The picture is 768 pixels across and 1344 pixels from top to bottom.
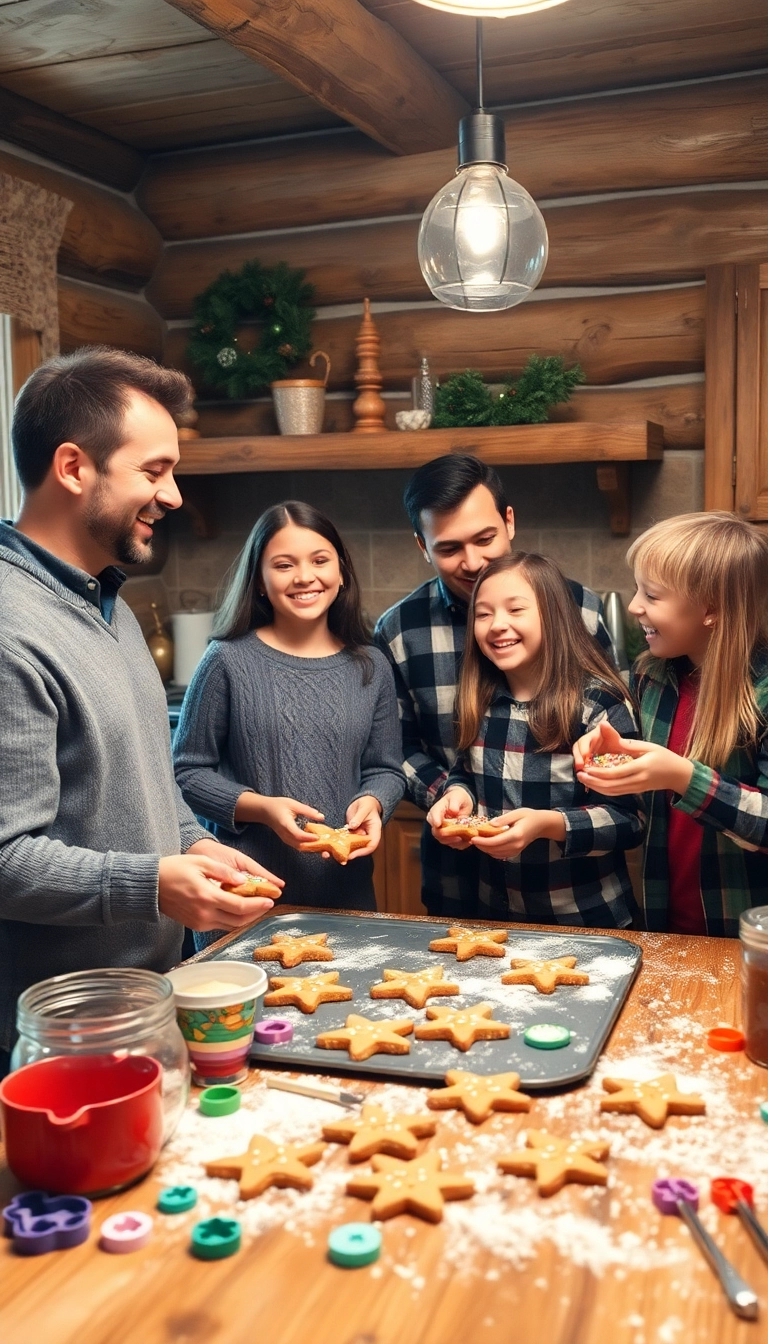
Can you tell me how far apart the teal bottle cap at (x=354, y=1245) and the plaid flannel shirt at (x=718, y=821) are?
1033mm

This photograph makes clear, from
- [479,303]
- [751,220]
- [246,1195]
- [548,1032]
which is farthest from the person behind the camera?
[751,220]

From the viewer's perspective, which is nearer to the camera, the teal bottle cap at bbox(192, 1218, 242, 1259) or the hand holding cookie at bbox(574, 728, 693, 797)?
the teal bottle cap at bbox(192, 1218, 242, 1259)

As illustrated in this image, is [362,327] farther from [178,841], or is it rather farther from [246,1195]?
[246,1195]

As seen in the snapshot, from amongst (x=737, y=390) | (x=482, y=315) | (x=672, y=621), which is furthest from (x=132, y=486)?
(x=482, y=315)

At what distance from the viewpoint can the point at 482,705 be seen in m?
2.40

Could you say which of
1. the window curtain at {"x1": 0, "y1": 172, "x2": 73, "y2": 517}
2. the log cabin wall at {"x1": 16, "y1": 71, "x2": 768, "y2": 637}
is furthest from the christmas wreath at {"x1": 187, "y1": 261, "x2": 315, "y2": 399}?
the window curtain at {"x1": 0, "y1": 172, "x2": 73, "y2": 517}

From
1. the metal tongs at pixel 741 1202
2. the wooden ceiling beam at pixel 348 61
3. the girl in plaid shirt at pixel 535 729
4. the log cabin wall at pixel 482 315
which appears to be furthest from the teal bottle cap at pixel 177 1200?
the log cabin wall at pixel 482 315

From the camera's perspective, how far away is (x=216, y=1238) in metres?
1.10

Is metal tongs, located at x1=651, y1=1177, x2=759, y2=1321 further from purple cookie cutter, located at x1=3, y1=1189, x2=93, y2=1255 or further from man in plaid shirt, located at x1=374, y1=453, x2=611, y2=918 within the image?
man in plaid shirt, located at x1=374, y1=453, x2=611, y2=918

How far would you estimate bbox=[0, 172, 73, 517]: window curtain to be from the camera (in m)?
3.50

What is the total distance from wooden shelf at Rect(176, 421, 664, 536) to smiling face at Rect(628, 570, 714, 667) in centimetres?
142

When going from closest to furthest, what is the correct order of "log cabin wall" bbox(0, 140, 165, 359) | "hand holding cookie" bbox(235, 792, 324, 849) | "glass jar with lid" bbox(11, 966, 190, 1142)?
"glass jar with lid" bbox(11, 966, 190, 1142) < "hand holding cookie" bbox(235, 792, 324, 849) < "log cabin wall" bbox(0, 140, 165, 359)

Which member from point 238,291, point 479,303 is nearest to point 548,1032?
point 479,303

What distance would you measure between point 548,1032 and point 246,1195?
46 cm
